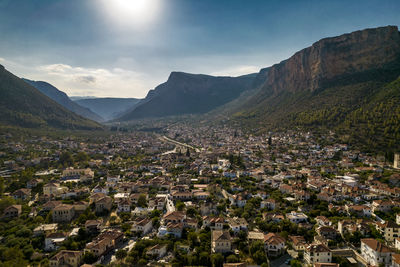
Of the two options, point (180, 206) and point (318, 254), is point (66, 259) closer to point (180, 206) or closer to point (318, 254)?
point (180, 206)

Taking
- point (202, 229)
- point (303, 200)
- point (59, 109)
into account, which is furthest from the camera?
point (59, 109)

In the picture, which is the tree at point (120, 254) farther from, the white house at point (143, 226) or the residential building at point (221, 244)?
the residential building at point (221, 244)

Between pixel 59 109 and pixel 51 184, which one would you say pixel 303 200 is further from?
pixel 59 109

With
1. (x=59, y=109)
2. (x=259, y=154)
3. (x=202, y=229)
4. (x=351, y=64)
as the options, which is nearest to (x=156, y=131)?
(x=59, y=109)

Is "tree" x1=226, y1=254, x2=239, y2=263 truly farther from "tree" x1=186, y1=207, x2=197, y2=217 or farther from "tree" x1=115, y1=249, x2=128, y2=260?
"tree" x1=186, y1=207, x2=197, y2=217

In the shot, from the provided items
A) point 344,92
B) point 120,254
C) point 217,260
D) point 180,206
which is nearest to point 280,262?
point 217,260

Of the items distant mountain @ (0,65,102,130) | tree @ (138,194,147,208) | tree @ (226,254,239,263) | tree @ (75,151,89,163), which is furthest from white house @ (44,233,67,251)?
distant mountain @ (0,65,102,130)

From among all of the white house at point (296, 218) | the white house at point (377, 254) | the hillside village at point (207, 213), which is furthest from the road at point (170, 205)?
the white house at point (377, 254)
